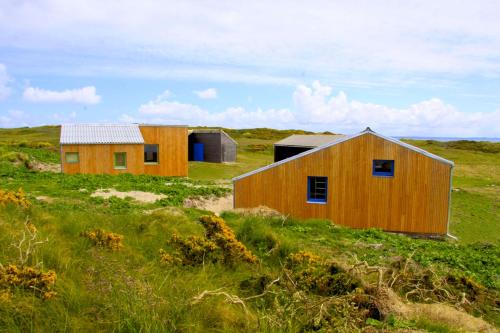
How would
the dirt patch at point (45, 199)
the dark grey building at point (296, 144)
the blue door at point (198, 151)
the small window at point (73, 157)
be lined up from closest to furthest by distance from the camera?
the dirt patch at point (45, 199) → the dark grey building at point (296, 144) → the small window at point (73, 157) → the blue door at point (198, 151)

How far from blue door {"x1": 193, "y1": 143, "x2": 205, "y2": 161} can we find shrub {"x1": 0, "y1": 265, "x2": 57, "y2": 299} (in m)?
41.1

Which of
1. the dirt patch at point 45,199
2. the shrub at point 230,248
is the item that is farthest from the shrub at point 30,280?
the dirt patch at point 45,199

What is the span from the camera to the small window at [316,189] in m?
21.6

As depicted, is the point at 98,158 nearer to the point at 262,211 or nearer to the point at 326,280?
the point at 262,211

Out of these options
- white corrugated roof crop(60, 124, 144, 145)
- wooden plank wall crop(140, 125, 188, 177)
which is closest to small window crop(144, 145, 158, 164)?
wooden plank wall crop(140, 125, 188, 177)

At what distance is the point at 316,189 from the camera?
21.8 metres

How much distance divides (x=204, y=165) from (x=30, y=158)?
16183 millimetres

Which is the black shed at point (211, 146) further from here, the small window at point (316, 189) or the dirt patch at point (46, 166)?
the small window at point (316, 189)

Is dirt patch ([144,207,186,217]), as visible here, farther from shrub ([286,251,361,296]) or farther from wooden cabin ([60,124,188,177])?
wooden cabin ([60,124,188,177])

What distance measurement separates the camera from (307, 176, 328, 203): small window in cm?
2162

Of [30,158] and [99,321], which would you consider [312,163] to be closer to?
[99,321]

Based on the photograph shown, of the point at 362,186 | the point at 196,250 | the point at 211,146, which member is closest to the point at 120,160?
the point at 211,146

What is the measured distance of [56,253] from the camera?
20.3 ft

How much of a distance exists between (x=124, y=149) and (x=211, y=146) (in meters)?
14.5
